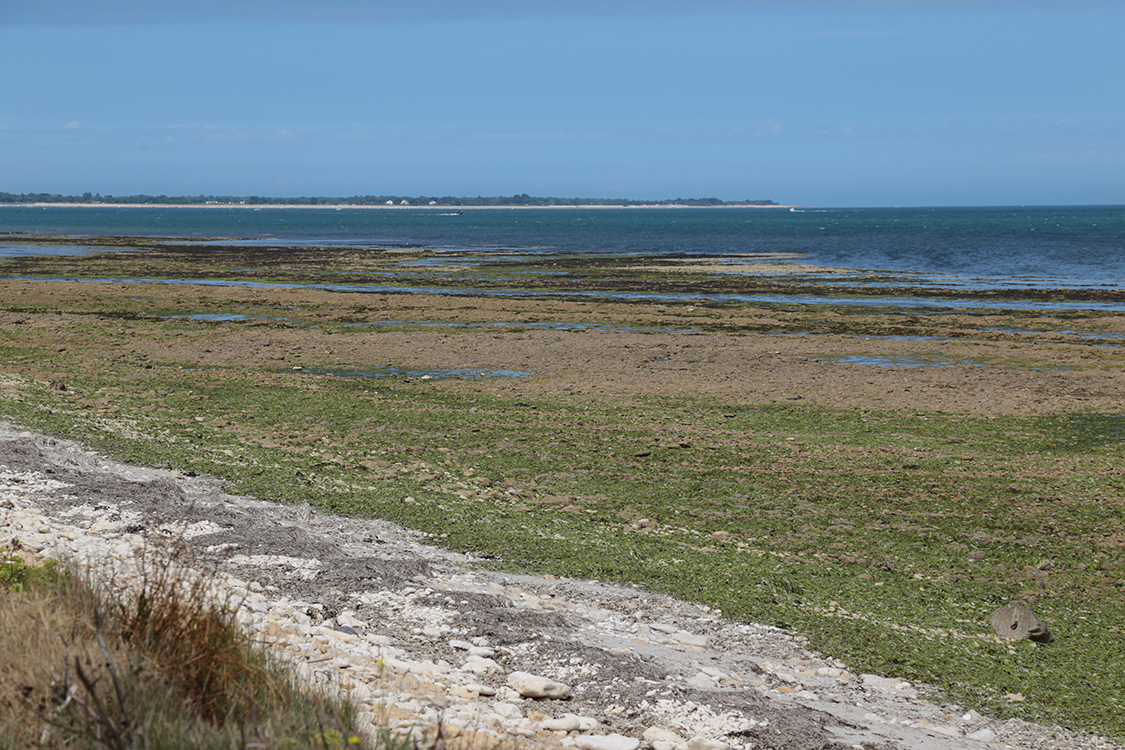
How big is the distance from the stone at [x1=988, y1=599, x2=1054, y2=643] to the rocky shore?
143 centimetres

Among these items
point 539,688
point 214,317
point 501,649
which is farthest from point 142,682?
point 214,317

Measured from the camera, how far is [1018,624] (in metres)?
7.76

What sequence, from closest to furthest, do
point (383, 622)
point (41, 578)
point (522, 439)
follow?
point (41, 578) → point (383, 622) → point (522, 439)

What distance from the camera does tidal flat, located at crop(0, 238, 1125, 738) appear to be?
27.5 ft

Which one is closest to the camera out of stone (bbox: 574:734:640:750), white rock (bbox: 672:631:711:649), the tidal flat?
stone (bbox: 574:734:640:750)

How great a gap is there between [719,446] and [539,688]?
8.08 m

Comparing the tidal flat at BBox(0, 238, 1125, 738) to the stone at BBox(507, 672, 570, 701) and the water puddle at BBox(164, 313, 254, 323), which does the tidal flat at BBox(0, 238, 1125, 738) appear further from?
the stone at BBox(507, 672, 570, 701)

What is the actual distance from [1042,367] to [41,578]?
2124 cm

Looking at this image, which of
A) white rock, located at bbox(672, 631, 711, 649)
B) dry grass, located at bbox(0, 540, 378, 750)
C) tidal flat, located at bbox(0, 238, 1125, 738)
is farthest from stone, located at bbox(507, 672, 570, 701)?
tidal flat, located at bbox(0, 238, 1125, 738)

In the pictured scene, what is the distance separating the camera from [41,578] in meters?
5.88

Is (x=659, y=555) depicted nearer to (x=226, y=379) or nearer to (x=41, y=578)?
(x=41, y=578)

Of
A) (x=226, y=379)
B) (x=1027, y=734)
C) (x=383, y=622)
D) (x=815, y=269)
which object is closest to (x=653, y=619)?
(x=383, y=622)

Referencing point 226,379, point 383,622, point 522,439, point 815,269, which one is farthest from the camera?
point 815,269

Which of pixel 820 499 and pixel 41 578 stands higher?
pixel 41 578
